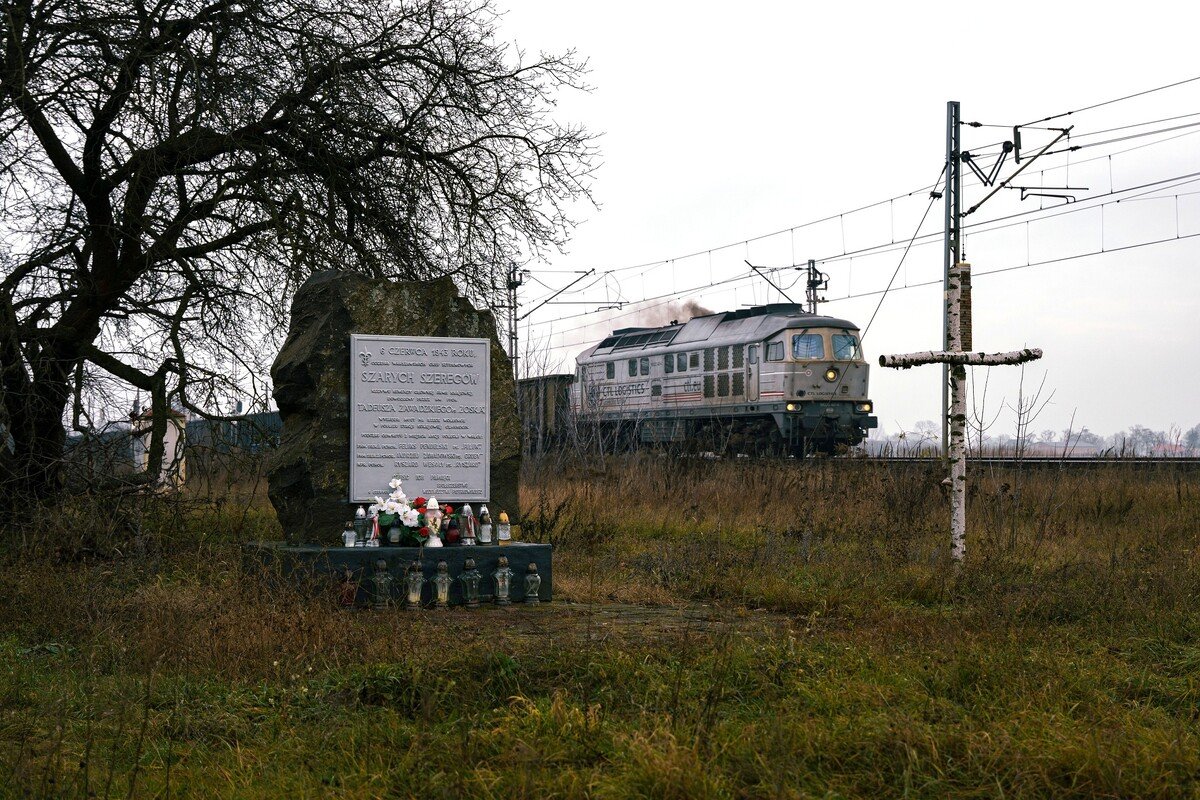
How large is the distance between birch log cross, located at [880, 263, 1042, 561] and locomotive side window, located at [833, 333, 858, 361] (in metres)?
18.1

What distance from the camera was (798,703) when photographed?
16.9 feet

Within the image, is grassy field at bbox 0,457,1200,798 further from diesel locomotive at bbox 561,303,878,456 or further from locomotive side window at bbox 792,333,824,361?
locomotive side window at bbox 792,333,824,361

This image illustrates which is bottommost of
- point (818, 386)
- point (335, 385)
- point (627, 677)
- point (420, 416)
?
point (627, 677)

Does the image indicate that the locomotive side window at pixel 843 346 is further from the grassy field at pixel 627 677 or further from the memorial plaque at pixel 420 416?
the memorial plaque at pixel 420 416

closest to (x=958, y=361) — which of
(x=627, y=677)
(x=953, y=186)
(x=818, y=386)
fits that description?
(x=627, y=677)

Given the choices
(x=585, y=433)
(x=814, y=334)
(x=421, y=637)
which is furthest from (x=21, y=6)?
(x=814, y=334)

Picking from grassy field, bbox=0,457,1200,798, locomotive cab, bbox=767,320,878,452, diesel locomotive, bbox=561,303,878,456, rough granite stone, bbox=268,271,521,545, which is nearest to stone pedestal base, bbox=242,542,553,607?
grassy field, bbox=0,457,1200,798

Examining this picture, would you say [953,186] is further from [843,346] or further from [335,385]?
[335,385]

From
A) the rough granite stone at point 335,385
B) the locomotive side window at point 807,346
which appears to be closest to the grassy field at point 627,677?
the rough granite stone at point 335,385

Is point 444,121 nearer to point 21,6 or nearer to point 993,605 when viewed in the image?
point 21,6

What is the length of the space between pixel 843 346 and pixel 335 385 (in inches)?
796

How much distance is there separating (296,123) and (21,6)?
2.48 metres

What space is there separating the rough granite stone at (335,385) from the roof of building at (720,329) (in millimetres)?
18184

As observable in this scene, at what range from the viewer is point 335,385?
9.16 metres
